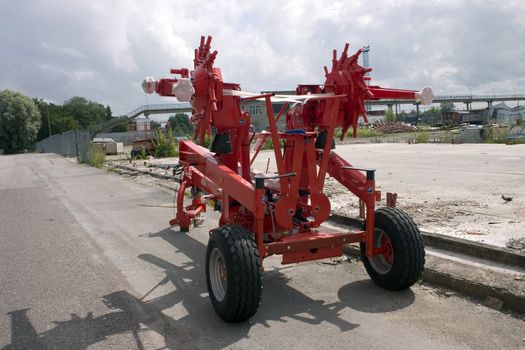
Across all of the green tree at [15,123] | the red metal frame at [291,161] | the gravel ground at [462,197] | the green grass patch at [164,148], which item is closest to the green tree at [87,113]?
the green tree at [15,123]

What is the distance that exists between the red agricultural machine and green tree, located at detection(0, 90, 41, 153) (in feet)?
278

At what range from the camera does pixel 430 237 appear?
20.6 feet

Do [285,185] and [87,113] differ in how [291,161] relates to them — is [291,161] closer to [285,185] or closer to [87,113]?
[285,185]

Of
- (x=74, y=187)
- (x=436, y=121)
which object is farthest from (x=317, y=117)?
(x=436, y=121)

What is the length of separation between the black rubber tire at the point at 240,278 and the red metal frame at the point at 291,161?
310mm

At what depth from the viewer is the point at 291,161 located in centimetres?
554

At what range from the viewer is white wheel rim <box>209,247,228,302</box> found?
4.60 meters

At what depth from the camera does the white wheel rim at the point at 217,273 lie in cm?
460

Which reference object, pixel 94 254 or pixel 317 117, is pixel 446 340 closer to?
pixel 317 117

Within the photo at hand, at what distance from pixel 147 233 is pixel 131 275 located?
2.46m

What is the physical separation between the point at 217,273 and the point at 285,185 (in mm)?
1100

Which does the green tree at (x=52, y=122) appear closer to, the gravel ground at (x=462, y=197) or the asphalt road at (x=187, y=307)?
the gravel ground at (x=462, y=197)

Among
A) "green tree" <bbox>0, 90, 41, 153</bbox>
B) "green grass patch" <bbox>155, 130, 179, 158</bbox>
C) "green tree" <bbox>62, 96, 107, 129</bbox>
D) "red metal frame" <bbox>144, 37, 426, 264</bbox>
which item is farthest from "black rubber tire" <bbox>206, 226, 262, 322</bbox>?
"green tree" <bbox>62, 96, 107, 129</bbox>

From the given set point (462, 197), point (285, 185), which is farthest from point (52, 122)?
point (285, 185)
